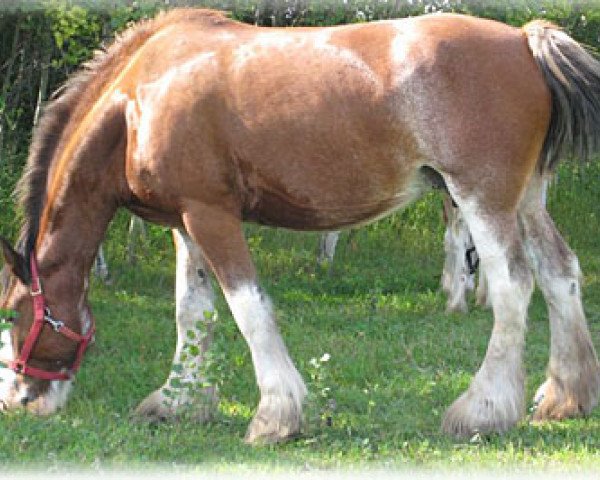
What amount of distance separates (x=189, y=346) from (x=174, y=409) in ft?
1.30

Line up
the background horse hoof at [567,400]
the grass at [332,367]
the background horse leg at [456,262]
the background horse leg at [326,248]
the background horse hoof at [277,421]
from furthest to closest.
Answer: the background horse leg at [326,248]
the background horse leg at [456,262]
the background horse hoof at [567,400]
the background horse hoof at [277,421]
the grass at [332,367]

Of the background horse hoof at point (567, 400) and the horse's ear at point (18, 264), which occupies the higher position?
the horse's ear at point (18, 264)

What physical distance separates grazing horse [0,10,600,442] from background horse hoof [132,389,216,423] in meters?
0.53

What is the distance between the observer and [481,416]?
6195 millimetres

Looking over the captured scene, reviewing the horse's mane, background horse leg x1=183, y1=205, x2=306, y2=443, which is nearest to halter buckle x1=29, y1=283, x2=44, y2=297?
the horse's mane

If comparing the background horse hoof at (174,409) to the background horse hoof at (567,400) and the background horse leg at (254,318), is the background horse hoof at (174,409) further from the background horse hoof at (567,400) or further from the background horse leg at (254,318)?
the background horse hoof at (567,400)

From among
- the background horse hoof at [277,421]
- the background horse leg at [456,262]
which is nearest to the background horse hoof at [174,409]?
the background horse hoof at [277,421]

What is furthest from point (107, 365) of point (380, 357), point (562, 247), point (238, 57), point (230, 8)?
point (230, 8)

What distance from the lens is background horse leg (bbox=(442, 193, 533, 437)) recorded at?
244 inches

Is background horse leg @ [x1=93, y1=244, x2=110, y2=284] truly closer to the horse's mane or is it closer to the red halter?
the horse's mane

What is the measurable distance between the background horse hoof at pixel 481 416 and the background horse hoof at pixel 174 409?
1.33m

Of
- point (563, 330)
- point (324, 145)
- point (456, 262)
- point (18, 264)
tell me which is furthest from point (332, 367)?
point (456, 262)

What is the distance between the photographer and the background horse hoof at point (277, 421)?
240 inches

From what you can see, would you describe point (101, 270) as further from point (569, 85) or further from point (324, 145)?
point (569, 85)
